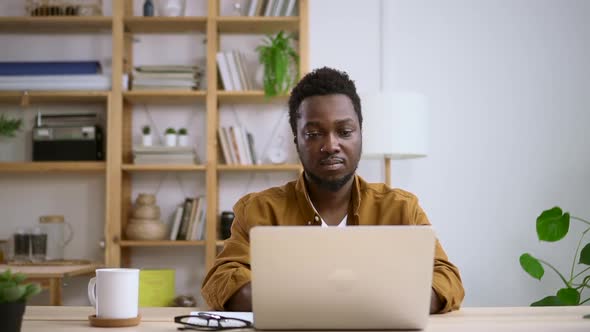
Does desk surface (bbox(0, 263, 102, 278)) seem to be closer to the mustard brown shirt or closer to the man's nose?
the mustard brown shirt

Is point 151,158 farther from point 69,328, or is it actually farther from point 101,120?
point 69,328

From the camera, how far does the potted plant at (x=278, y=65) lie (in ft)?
12.5

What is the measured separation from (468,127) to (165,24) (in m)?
1.77

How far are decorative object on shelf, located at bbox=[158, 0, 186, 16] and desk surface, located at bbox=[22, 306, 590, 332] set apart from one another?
→ 257 cm

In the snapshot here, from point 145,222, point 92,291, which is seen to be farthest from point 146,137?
point 92,291

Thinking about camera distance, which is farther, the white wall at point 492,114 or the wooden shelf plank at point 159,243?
the white wall at point 492,114

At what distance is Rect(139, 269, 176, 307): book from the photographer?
3.71 m

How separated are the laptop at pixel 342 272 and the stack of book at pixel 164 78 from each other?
→ 2.87 metres

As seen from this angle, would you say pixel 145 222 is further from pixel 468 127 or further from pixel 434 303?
pixel 434 303

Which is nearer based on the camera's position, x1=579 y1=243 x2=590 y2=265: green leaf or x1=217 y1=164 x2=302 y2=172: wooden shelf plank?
x1=579 y1=243 x2=590 y2=265: green leaf

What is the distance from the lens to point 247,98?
3.98 m

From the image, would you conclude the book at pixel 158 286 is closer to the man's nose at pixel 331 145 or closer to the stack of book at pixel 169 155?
the stack of book at pixel 169 155

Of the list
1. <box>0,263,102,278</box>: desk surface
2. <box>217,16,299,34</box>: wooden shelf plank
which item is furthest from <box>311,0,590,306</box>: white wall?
<box>0,263,102,278</box>: desk surface

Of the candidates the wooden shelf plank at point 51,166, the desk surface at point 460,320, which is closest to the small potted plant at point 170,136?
the wooden shelf plank at point 51,166
